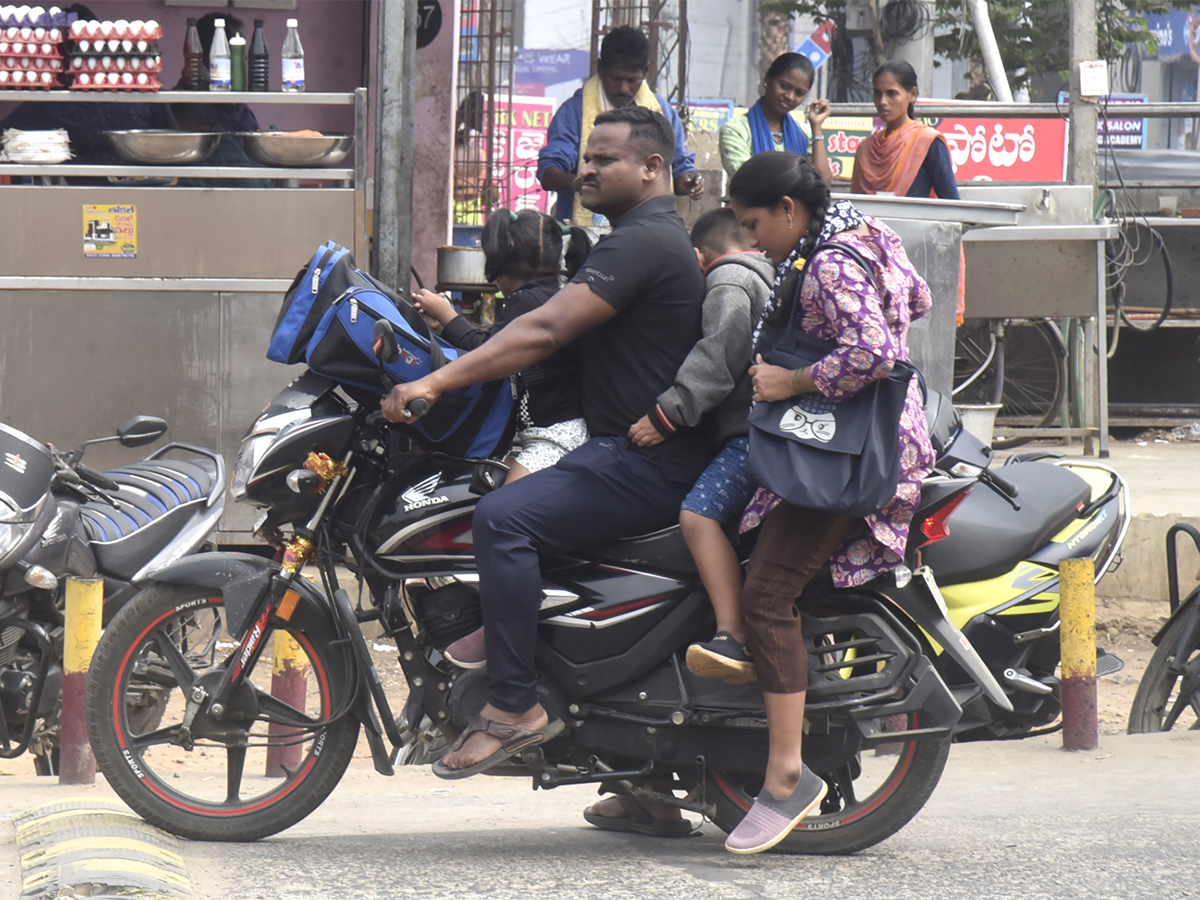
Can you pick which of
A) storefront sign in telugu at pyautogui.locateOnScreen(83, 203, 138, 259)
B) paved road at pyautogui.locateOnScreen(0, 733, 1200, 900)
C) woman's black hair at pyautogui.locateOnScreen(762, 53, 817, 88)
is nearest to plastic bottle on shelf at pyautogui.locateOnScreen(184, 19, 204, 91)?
storefront sign in telugu at pyautogui.locateOnScreen(83, 203, 138, 259)

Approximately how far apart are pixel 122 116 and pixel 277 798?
5480 mm

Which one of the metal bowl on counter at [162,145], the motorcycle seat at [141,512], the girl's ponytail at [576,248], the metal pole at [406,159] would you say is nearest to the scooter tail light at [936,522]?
the girl's ponytail at [576,248]

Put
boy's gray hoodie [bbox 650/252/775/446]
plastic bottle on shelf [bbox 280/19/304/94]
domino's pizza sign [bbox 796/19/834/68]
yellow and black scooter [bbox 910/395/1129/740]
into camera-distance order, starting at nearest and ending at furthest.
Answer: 1. boy's gray hoodie [bbox 650/252/775/446]
2. yellow and black scooter [bbox 910/395/1129/740]
3. plastic bottle on shelf [bbox 280/19/304/94]
4. domino's pizza sign [bbox 796/19/834/68]

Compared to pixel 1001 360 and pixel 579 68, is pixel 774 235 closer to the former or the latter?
pixel 1001 360

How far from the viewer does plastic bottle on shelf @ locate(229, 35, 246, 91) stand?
7547mm

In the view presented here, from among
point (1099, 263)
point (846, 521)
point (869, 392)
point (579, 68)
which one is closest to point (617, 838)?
point (846, 521)

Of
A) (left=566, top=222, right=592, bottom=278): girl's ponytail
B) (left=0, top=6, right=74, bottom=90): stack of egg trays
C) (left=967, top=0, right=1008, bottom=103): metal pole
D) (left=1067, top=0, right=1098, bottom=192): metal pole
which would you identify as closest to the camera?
(left=566, top=222, right=592, bottom=278): girl's ponytail

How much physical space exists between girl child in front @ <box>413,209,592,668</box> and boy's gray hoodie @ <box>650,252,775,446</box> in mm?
302

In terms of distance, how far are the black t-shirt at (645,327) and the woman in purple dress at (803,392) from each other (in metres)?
0.19

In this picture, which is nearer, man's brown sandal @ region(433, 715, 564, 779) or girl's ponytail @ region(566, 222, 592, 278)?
man's brown sandal @ region(433, 715, 564, 779)

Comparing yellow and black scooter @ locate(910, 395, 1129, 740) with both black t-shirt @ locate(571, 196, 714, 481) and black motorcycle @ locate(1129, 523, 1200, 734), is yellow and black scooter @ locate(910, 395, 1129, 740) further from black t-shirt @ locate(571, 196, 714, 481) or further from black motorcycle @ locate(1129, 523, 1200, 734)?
black t-shirt @ locate(571, 196, 714, 481)

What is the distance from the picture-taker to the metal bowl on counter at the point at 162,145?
717cm

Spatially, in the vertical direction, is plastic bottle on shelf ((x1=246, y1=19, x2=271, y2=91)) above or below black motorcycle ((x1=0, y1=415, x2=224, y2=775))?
above

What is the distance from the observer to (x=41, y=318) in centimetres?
722
